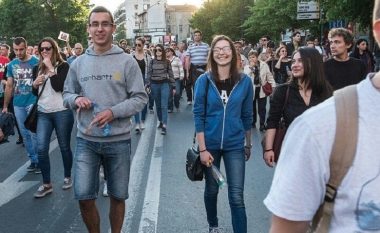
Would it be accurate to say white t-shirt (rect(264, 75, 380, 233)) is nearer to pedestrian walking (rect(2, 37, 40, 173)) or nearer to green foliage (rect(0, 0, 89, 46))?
pedestrian walking (rect(2, 37, 40, 173))

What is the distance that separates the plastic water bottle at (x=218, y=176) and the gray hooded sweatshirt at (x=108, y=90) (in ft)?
2.38

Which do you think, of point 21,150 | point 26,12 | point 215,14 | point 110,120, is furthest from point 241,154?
point 215,14

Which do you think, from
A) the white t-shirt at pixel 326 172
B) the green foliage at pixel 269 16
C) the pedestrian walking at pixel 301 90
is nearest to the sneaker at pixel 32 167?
the pedestrian walking at pixel 301 90

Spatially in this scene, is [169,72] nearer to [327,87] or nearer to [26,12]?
[327,87]

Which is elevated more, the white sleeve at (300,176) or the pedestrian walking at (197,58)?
the white sleeve at (300,176)

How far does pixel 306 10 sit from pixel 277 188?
2155 cm

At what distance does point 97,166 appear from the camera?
390 centimetres

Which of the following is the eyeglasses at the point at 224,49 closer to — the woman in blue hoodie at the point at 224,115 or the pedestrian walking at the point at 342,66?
the woman in blue hoodie at the point at 224,115

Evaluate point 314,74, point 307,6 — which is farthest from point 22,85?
point 307,6

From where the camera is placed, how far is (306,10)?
2189cm

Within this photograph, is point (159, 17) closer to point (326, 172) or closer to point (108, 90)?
point (108, 90)

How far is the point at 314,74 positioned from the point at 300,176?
276 centimetres

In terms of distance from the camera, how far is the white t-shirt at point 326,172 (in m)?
1.31

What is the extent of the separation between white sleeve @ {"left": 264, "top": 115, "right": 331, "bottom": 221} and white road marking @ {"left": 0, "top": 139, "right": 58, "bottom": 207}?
492 cm
